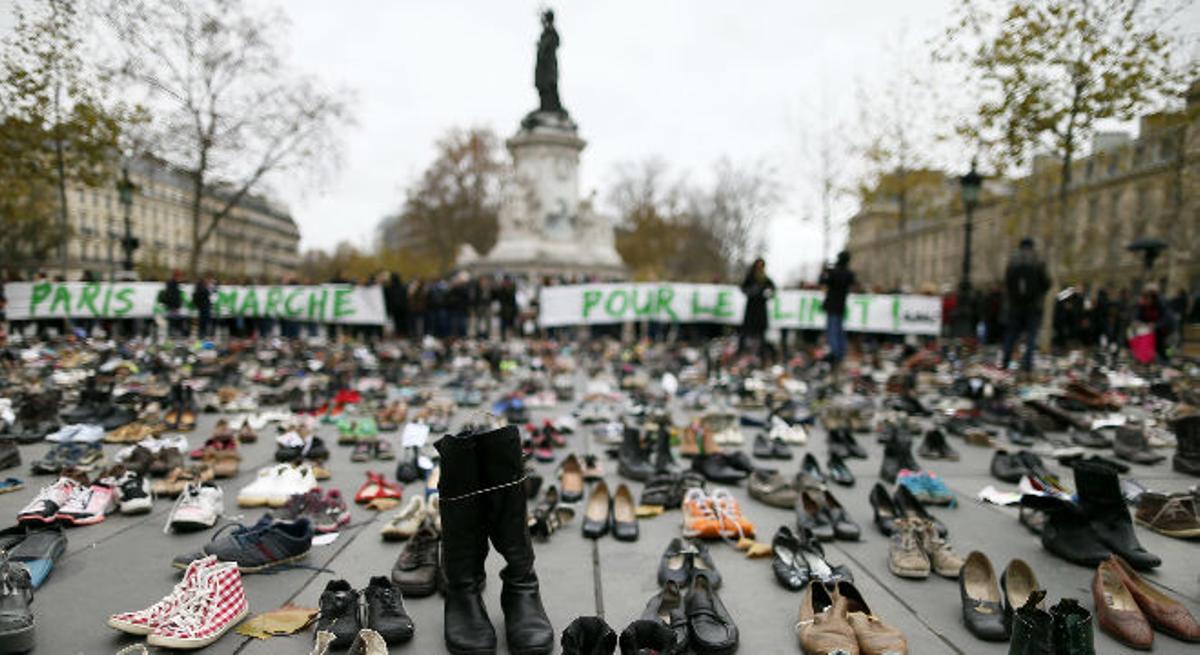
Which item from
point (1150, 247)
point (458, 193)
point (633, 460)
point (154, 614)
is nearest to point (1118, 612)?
point (633, 460)

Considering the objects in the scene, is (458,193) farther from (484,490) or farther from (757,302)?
(484,490)

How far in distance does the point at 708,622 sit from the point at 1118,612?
1.79 metres

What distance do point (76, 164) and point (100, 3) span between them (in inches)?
369

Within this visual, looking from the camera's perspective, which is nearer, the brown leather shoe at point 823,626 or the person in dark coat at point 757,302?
the brown leather shoe at point 823,626

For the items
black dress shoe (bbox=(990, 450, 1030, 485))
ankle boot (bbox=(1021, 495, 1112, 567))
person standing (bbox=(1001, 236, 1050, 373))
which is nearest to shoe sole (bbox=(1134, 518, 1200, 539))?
ankle boot (bbox=(1021, 495, 1112, 567))

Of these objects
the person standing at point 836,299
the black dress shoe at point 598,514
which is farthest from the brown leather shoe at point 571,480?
the person standing at point 836,299

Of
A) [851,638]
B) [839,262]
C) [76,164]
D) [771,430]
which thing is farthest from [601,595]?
[76,164]

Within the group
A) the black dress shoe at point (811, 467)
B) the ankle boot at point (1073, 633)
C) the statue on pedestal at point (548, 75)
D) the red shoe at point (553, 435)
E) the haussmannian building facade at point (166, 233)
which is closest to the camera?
the ankle boot at point (1073, 633)

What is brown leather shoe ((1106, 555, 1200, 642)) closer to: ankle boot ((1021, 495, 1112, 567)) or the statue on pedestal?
ankle boot ((1021, 495, 1112, 567))

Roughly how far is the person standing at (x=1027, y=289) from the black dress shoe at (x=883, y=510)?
7595 millimetres

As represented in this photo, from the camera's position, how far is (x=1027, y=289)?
1016cm

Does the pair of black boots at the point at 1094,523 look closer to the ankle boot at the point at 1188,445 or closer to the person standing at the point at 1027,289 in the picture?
the ankle boot at the point at 1188,445

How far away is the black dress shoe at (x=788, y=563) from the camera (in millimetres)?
3262

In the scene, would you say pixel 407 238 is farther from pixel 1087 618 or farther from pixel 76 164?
pixel 1087 618
